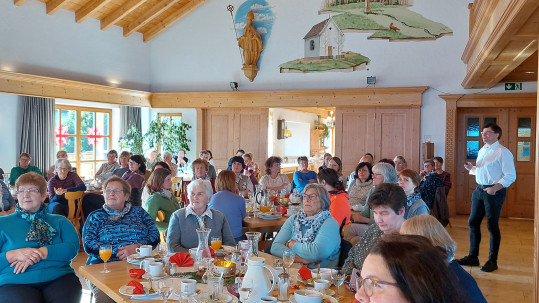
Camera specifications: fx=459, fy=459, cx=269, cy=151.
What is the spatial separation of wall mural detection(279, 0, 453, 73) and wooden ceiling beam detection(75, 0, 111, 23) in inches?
171

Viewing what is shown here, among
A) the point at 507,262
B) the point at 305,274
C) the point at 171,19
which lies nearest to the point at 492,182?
the point at 507,262

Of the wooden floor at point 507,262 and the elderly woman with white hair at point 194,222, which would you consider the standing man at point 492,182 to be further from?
the elderly woman with white hair at point 194,222

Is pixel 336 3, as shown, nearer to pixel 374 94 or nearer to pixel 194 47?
pixel 374 94

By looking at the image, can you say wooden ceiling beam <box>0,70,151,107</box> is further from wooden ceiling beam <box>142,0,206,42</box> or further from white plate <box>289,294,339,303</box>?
white plate <box>289,294,339,303</box>

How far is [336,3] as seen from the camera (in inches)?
416

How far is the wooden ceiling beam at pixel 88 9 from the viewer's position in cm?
1005

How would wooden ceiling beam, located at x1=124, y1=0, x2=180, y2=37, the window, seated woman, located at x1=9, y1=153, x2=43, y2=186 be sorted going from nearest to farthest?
1. seated woman, located at x1=9, y1=153, x2=43, y2=186
2. the window
3. wooden ceiling beam, located at x1=124, y1=0, x2=180, y2=37

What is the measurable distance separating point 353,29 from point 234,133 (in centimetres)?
394

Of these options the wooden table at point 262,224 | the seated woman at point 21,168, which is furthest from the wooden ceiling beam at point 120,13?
the wooden table at point 262,224

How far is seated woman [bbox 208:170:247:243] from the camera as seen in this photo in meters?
4.87

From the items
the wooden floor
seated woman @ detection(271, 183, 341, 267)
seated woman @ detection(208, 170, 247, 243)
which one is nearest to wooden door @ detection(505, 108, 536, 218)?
the wooden floor

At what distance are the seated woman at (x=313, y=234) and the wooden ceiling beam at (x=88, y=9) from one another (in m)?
8.18

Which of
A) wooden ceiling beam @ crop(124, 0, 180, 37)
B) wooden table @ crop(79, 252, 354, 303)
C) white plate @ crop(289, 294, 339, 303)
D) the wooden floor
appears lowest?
the wooden floor

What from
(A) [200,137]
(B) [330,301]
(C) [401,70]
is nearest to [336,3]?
(C) [401,70]
